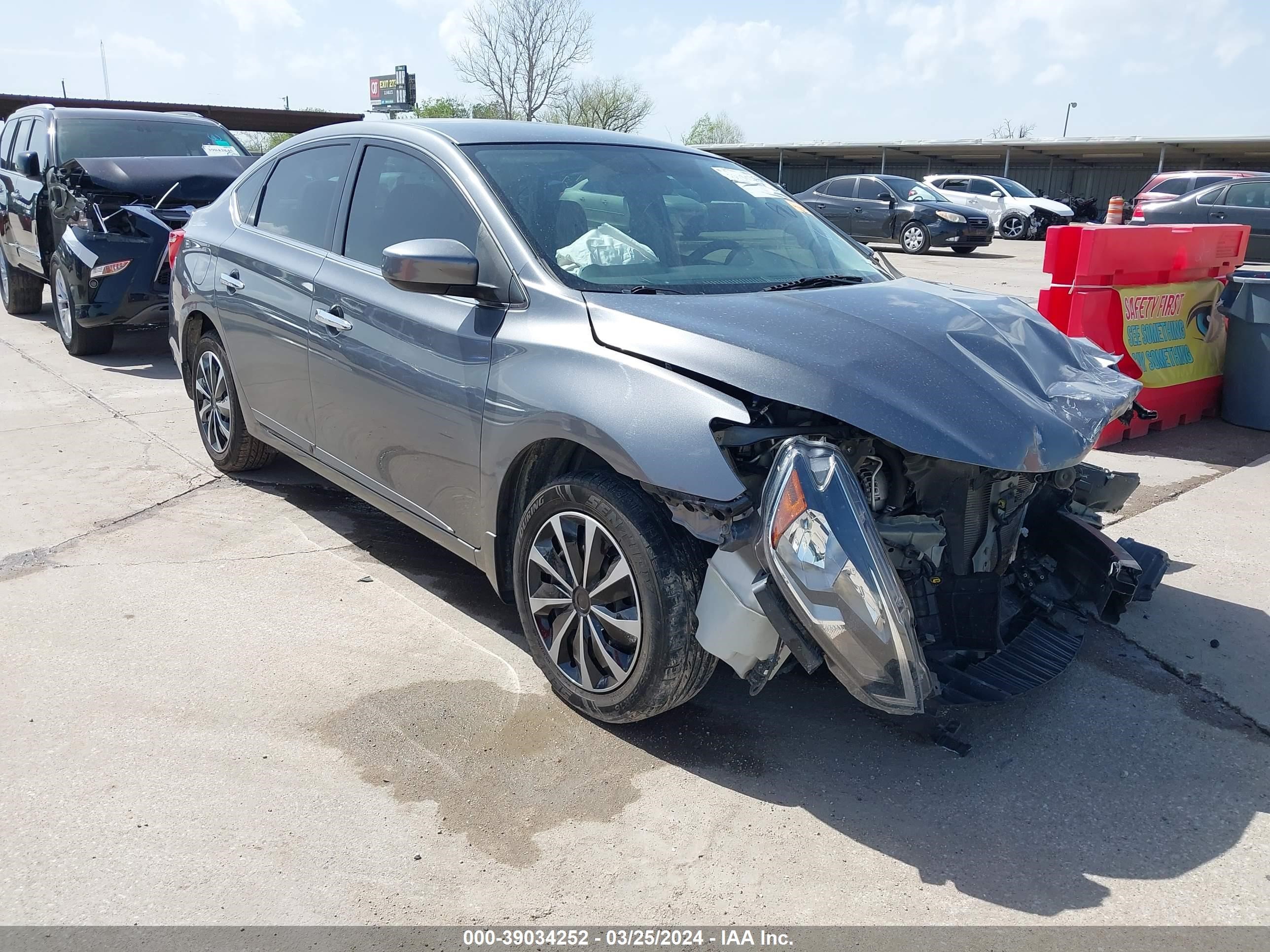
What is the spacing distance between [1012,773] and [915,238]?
63.0 feet

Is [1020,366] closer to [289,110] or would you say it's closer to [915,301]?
[915,301]

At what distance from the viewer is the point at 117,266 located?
8.24 metres

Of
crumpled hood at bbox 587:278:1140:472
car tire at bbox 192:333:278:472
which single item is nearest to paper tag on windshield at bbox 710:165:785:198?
crumpled hood at bbox 587:278:1140:472

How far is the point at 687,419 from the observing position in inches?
110

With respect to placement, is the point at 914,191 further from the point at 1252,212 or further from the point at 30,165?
the point at 30,165

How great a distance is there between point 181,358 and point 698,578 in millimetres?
3956

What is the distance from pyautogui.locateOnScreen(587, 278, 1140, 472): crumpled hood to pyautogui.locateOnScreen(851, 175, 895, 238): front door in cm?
1867

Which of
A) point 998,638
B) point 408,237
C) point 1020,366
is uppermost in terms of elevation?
point 408,237

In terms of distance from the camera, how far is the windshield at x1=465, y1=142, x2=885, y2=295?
3.45 m

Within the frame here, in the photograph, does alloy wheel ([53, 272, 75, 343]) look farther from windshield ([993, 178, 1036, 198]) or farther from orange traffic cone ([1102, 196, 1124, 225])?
windshield ([993, 178, 1036, 198])

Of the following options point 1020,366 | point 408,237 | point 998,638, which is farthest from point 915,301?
point 408,237

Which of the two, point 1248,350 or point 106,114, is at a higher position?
point 106,114

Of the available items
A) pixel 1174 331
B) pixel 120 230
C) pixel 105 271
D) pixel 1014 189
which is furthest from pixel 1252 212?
pixel 105 271

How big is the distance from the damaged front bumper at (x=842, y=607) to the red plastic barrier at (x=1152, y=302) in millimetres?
3580
